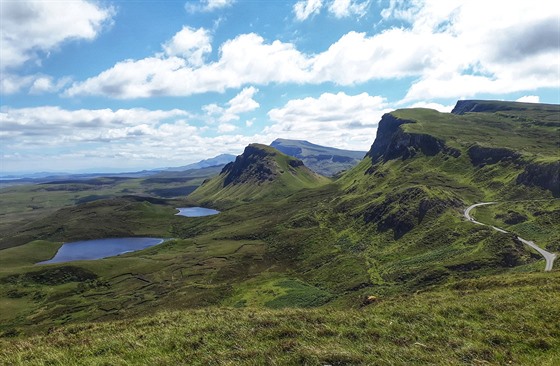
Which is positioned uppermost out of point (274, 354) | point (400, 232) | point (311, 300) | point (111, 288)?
point (274, 354)

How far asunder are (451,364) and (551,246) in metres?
112

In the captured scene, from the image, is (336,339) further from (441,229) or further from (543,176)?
(543,176)

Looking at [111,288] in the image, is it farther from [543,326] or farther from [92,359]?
[543,326]

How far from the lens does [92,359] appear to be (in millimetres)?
17312

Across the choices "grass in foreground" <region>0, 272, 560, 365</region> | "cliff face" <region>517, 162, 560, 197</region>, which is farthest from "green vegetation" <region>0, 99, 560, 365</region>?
"cliff face" <region>517, 162, 560, 197</region>

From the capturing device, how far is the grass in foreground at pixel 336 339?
15484 millimetres

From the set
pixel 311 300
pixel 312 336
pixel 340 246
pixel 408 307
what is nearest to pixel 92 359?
pixel 312 336

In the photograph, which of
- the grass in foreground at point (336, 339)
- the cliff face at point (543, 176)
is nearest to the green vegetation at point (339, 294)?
the grass in foreground at point (336, 339)

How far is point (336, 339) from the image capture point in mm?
18016

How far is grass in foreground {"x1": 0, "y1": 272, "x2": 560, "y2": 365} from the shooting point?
15484 millimetres

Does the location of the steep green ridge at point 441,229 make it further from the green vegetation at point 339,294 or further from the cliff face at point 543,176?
the green vegetation at point 339,294

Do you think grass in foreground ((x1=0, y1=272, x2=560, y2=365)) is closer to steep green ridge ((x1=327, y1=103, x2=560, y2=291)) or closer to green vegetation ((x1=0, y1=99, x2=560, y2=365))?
green vegetation ((x1=0, y1=99, x2=560, y2=365))

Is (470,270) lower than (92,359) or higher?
lower

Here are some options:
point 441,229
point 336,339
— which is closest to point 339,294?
point 441,229
